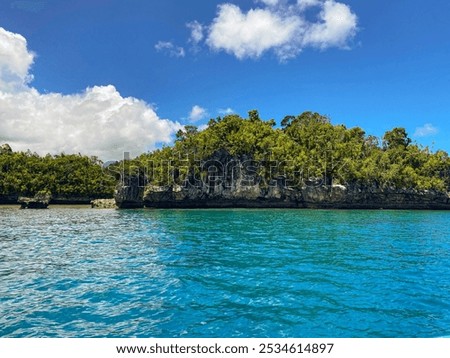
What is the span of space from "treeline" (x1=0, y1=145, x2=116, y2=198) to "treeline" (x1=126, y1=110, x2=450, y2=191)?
79.0ft

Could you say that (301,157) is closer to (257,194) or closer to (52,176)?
(257,194)

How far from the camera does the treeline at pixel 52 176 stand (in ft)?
270

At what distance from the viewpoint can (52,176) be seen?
286 ft

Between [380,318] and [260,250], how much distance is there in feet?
29.3

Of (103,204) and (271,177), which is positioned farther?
(103,204)

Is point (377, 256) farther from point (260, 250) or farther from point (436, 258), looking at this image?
point (260, 250)

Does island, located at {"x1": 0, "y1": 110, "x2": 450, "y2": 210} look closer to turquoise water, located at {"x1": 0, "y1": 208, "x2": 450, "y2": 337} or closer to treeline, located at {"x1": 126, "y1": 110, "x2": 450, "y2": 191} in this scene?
treeline, located at {"x1": 126, "y1": 110, "x2": 450, "y2": 191}

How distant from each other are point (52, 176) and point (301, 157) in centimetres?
6467

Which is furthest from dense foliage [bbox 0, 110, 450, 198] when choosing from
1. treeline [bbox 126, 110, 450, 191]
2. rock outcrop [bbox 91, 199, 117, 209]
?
rock outcrop [bbox 91, 199, 117, 209]

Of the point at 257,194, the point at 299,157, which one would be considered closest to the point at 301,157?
the point at 299,157

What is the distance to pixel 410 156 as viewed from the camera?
72.8 metres

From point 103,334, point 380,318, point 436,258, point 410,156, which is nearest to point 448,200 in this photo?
point 410,156

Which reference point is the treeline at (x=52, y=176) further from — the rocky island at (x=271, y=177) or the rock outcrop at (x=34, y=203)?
the rocky island at (x=271, y=177)

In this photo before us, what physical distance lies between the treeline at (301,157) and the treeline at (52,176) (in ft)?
79.0
